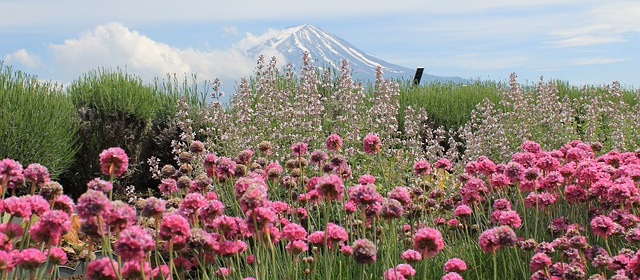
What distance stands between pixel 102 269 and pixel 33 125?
617 cm

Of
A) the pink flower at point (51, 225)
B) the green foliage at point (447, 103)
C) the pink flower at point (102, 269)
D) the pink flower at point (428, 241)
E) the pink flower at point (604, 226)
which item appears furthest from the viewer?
the green foliage at point (447, 103)

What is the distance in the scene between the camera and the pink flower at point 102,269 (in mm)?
2527

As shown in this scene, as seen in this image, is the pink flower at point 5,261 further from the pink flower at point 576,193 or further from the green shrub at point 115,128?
the green shrub at point 115,128

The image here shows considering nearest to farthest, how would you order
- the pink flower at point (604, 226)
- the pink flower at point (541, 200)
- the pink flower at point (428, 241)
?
the pink flower at point (428, 241) < the pink flower at point (604, 226) < the pink flower at point (541, 200)

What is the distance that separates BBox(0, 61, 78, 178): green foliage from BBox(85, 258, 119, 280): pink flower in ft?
19.3

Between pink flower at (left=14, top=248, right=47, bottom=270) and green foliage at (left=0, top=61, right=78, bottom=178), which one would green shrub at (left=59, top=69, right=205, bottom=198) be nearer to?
green foliage at (left=0, top=61, right=78, bottom=178)

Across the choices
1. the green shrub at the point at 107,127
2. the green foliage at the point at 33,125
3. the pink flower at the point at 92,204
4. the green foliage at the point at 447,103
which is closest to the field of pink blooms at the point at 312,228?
the pink flower at the point at 92,204

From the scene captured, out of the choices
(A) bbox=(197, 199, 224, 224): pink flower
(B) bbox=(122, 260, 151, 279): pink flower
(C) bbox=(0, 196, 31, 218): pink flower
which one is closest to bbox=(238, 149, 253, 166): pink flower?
(A) bbox=(197, 199, 224, 224): pink flower

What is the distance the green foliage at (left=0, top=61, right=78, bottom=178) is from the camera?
7883 millimetres

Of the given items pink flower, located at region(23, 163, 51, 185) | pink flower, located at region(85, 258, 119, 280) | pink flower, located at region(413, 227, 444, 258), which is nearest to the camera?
pink flower, located at region(85, 258, 119, 280)

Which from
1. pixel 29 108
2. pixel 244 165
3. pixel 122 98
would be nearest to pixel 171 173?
pixel 244 165

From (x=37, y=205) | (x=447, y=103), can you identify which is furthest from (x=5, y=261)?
(x=447, y=103)

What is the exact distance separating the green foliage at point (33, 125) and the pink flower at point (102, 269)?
19.3 feet

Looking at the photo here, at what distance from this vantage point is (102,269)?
2533 mm
